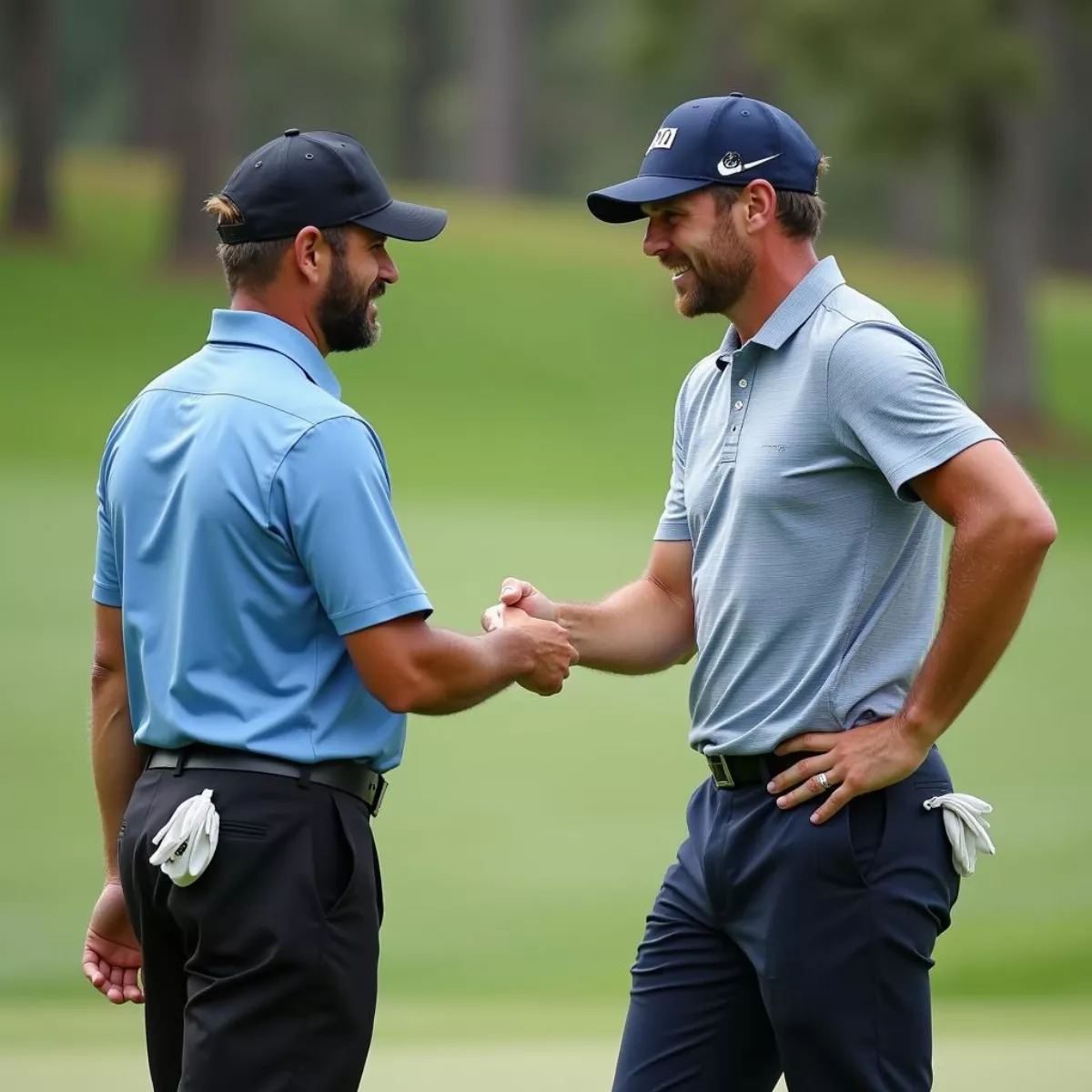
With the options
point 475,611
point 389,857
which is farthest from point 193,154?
point 389,857

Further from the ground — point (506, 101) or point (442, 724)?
point (506, 101)

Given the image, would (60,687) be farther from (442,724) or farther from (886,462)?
(886,462)

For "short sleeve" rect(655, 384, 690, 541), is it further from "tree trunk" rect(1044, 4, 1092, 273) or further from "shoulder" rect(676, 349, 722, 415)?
"tree trunk" rect(1044, 4, 1092, 273)

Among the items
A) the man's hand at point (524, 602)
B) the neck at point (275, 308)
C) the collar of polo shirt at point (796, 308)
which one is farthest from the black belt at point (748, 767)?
the neck at point (275, 308)

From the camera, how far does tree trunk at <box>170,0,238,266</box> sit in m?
23.8

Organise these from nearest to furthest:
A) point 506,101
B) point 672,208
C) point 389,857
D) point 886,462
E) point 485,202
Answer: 1. point 886,462
2. point 672,208
3. point 389,857
4. point 485,202
5. point 506,101

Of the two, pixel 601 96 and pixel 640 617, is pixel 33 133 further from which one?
pixel 640 617

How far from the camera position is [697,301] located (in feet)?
11.2

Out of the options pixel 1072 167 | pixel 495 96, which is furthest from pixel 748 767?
pixel 1072 167

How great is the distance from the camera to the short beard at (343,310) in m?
3.19

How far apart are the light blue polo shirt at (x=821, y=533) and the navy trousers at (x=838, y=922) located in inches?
6.1

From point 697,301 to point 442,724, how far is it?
27.2ft

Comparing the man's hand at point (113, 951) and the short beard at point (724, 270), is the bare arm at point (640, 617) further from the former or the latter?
the man's hand at point (113, 951)

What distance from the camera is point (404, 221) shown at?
326cm
